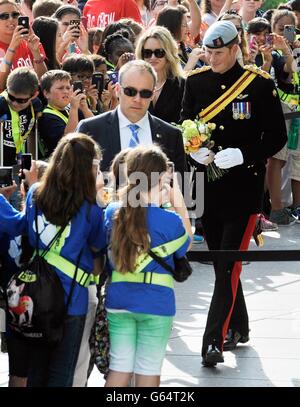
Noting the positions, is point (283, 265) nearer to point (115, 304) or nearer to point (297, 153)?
point (297, 153)

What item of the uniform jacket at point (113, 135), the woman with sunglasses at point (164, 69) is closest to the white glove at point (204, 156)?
the uniform jacket at point (113, 135)

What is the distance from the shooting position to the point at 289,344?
26.6 feet

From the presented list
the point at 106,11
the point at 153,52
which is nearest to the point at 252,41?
the point at 106,11

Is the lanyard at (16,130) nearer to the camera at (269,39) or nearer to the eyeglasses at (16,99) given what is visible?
the eyeglasses at (16,99)

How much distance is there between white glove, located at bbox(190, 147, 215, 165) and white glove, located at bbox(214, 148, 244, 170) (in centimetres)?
7

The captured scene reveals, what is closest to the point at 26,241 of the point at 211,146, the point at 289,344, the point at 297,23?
the point at 211,146

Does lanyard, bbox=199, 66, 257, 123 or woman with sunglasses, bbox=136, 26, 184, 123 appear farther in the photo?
woman with sunglasses, bbox=136, 26, 184, 123

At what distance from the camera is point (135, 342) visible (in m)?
5.92

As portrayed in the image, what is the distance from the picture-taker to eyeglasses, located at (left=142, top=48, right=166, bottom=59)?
330 inches

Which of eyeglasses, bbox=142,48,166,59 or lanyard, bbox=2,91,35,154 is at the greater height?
eyeglasses, bbox=142,48,166,59

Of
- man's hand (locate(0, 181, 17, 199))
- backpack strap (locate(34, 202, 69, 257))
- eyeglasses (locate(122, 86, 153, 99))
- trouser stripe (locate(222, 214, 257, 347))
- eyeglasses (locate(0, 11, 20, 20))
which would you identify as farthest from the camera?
eyeglasses (locate(0, 11, 20, 20))

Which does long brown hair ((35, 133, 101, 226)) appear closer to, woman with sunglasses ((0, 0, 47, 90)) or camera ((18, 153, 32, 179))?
camera ((18, 153, 32, 179))

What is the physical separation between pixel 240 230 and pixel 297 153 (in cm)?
528

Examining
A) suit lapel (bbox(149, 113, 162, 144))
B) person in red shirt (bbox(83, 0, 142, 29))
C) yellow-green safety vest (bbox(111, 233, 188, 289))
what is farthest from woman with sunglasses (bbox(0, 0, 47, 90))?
yellow-green safety vest (bbox(111, 233, 188, 289))
